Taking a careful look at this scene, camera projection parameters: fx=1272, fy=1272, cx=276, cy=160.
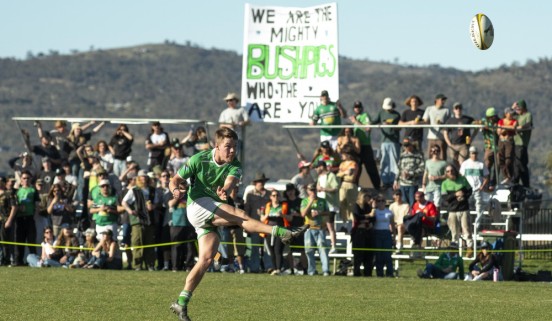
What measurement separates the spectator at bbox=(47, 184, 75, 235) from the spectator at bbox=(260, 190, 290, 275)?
13.7 feet

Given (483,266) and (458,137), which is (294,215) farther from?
(458,137)

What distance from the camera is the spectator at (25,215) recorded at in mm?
24000

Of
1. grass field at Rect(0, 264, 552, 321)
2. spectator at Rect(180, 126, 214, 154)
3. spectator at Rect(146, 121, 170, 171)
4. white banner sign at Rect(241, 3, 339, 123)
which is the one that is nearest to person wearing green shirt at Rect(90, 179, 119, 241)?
grass field at Rect(0, 264, 552, 321)

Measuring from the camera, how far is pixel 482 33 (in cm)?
2039

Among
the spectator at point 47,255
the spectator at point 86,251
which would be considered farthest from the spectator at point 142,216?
the spectator at point 47,255

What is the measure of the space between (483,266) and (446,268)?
0.66 meters

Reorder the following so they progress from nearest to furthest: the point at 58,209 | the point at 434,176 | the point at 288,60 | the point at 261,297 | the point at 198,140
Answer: the point at 261,297, the point at 434,176, the point at 58,209, the point at 288,60, the point at 198,140

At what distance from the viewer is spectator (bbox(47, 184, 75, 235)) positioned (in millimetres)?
24531

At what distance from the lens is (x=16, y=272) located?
21281mm

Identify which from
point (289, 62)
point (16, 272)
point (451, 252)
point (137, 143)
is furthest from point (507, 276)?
point (137, 143)

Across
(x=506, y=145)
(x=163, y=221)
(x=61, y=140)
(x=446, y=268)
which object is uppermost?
(x=61, y=140)

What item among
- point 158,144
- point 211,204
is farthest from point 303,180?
point 211,204

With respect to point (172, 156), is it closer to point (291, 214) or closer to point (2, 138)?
point (291, 214)

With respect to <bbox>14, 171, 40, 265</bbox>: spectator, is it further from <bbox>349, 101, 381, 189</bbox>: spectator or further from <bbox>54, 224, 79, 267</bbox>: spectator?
<bbox>349, 101, 381, 189</bbox>: spectator
